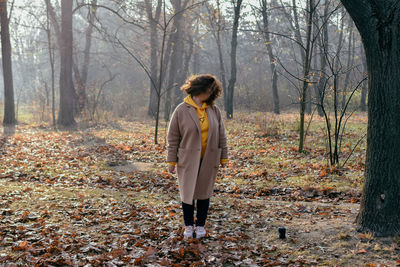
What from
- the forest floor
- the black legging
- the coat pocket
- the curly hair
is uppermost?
the curly hair

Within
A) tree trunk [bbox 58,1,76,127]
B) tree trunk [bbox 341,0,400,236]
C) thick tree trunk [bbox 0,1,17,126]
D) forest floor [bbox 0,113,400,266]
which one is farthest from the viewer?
tree trunk [bbox 58,1,76,127]

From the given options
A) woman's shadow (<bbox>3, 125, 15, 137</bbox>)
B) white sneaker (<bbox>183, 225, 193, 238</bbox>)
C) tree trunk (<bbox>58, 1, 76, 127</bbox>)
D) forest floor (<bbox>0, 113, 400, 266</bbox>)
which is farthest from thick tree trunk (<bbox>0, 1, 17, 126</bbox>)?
white sneaker (<bbox>183, 225, 193, 238</bbox>)

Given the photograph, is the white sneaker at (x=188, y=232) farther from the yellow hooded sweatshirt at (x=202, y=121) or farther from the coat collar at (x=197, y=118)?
the coat collar at (x=197, y=118)

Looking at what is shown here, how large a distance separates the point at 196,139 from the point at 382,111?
6.83ft

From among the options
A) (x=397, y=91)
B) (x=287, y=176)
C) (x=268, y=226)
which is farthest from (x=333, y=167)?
(x=397, y=91)

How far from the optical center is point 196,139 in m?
3.98

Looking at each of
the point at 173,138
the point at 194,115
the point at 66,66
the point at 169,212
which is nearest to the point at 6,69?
the point at 66,66

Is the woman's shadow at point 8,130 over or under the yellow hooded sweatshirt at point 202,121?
under

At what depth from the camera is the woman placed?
13.1 feet

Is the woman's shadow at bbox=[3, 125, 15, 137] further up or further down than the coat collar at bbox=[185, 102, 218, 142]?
further down

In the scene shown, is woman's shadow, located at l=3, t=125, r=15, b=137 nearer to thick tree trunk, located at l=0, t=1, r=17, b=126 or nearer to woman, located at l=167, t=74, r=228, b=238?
thick tree trunk, located at l=0, t=1, r=17, b=126

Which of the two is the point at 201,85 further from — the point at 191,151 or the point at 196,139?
the point at 191,151

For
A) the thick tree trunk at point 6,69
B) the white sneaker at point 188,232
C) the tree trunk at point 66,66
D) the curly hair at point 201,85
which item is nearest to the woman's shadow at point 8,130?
the thick tree trunk at point 6,69

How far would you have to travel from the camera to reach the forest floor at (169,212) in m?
3.86
